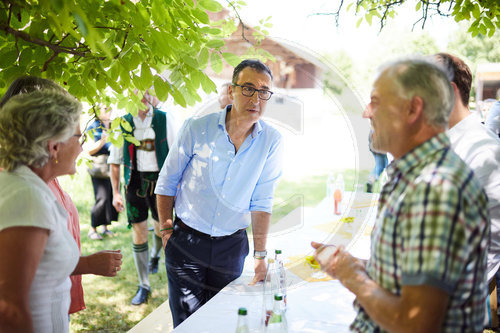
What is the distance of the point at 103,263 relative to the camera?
138 centimetres

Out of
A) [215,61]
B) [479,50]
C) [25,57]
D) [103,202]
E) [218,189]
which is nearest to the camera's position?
[25,57]

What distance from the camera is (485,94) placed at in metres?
8.16

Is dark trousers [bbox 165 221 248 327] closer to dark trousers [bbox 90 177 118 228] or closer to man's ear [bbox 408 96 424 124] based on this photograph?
man's ear [bbox 408 96 424 124]

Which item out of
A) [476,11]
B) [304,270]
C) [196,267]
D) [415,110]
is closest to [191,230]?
[196,267]

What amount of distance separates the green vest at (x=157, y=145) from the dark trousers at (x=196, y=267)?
146 cm

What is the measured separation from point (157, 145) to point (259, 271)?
181 cm

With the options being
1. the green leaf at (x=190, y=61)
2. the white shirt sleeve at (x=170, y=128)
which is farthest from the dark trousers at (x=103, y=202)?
the green leaf at (x=190, y=61)

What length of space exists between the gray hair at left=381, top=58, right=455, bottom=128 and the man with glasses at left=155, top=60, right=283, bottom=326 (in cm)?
106

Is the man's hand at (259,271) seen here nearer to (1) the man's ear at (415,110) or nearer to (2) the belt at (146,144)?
(1) the man's ear at (415,110)

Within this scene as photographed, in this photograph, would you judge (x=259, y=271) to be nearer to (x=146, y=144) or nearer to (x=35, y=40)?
(x=35, y=40)

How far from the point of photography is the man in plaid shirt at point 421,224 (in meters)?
0.77

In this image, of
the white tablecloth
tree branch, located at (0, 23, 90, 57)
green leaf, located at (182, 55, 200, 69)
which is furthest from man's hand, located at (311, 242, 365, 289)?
tree branch, located at (0, 23, 90, 57)

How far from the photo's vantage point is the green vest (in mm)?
3307

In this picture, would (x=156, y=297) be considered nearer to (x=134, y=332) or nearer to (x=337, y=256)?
(x=134, y=332)
